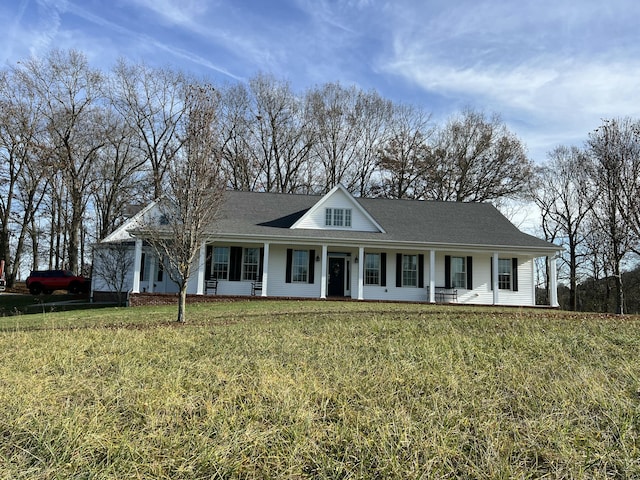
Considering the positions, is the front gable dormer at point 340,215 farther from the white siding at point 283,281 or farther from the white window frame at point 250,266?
the white window frame at point 250,266

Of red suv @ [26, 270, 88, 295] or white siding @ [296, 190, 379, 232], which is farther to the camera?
red suv @ [26, 270, 88, 295]

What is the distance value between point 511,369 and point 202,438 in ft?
11.3

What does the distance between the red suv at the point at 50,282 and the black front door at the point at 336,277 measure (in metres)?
16.4

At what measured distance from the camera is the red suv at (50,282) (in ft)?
85.9

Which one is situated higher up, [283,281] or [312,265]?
[312,265]

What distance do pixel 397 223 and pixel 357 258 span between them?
2.68 m

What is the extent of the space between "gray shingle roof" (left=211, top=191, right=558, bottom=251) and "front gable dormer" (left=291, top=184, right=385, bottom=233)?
1.41ft

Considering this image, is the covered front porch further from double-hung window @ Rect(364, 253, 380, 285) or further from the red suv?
the red suv

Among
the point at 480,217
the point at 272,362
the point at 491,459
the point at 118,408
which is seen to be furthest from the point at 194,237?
the point at 480,217

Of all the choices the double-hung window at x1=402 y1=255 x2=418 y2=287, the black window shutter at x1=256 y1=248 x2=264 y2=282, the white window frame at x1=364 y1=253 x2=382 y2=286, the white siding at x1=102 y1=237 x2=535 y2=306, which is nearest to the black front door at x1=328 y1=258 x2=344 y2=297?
the white siding at x1=102 y1=237 x2=535 y2=306

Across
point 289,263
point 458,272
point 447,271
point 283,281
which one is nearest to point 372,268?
point 447,271

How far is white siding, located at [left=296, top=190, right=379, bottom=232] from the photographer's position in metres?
19.7

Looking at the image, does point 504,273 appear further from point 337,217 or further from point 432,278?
point 337,217

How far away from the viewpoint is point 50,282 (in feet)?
86.0
